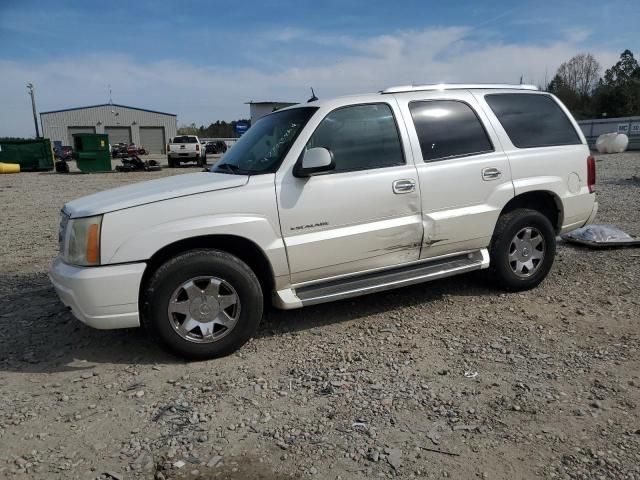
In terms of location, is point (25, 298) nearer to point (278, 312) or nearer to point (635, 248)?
point (278, 312)

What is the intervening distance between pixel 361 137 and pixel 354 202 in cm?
58

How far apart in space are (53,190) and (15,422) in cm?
1531

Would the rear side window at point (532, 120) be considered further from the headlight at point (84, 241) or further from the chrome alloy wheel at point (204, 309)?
the headlight at point (84, 241)

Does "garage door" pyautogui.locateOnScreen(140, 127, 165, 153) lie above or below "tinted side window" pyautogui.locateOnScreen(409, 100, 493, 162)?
above

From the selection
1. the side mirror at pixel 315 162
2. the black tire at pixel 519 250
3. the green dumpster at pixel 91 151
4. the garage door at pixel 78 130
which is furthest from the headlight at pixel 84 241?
the garage door at pixel 78 130

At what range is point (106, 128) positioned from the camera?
63906 millimetres

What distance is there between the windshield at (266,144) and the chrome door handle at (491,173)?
5.34 ft

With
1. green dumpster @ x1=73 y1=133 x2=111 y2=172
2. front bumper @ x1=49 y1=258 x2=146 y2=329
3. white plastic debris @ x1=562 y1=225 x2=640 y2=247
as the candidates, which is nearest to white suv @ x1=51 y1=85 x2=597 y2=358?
front bumper @ x1=49 y1=258 x2=146 y2=329

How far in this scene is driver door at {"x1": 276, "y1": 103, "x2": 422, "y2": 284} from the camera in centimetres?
372

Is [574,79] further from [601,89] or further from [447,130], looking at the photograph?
[447,130]

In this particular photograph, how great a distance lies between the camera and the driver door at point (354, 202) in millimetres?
3719

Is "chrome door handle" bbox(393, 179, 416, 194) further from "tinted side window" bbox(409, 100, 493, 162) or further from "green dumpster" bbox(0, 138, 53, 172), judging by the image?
"green dumpster" bbox(0, 138, 53, 172)

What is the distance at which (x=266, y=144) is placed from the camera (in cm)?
418

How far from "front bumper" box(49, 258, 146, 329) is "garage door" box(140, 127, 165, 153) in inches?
2621
